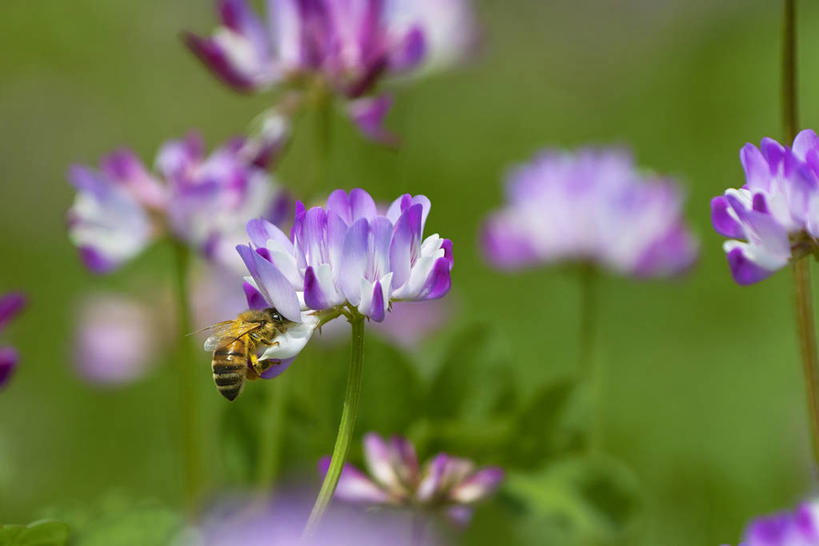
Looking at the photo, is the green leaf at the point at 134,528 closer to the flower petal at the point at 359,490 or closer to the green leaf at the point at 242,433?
the flower petal at the point at 359,490

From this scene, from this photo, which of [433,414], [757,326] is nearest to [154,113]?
[757,326]

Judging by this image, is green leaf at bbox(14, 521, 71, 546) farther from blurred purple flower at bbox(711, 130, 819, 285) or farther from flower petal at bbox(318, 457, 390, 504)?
blurred purple flower at bbox(711, 130, 819, 285)

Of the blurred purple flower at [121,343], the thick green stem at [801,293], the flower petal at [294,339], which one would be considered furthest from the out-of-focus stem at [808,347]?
the blurred purple flower at [121,343]

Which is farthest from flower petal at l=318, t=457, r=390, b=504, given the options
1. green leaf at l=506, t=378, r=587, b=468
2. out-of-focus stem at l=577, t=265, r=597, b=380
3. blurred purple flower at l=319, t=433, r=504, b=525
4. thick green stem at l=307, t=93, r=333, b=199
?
out-of-focus stem at l=577, t=265, r=597, b=380

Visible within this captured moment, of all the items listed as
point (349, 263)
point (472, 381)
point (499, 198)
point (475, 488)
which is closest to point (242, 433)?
point (472, 381)

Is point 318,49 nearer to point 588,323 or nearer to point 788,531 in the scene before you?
point 588,323

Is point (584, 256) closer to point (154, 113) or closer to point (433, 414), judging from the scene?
point (433, 414)
